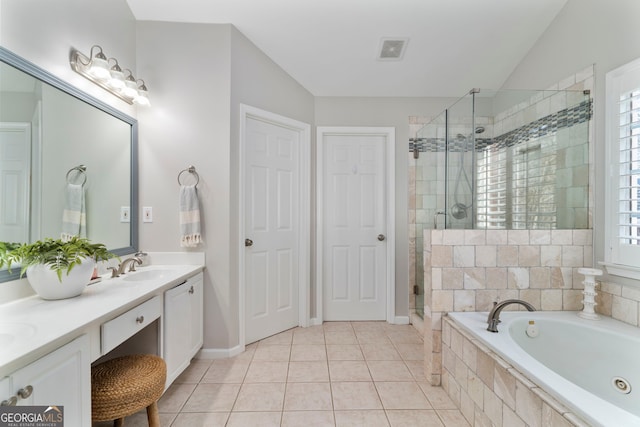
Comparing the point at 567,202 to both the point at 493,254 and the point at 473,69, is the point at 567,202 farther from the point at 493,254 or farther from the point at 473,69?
the point at 473,69

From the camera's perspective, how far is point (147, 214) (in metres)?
2.24

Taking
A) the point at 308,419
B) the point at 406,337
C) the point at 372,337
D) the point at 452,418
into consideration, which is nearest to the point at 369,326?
the point at 372,337

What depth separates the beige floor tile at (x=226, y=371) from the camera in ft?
6.49

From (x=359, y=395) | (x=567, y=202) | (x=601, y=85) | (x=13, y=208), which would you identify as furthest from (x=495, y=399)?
(x=13, y=208)

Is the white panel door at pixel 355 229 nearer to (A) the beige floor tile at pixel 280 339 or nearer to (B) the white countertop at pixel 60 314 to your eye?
(A) the beige floor tile at pixel 280 339

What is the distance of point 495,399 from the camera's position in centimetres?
134

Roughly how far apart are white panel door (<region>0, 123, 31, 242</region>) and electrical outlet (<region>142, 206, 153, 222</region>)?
87 cm

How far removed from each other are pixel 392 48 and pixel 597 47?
4.45 feet

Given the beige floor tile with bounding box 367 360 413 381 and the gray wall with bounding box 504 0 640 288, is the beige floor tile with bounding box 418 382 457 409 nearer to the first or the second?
the beige floor tile with bounding box 367 360 413 381

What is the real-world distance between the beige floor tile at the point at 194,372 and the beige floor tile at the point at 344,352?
3.06ft

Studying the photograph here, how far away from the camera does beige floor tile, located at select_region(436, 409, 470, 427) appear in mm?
1575

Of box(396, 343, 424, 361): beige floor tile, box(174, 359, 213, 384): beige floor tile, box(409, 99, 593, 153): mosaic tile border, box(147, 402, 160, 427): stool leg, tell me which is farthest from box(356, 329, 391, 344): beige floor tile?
box(409, 99, 593, 153): mosaic tile border

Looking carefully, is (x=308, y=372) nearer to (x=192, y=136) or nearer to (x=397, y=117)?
(x=192, y=136)

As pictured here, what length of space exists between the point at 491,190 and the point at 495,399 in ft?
4.18
